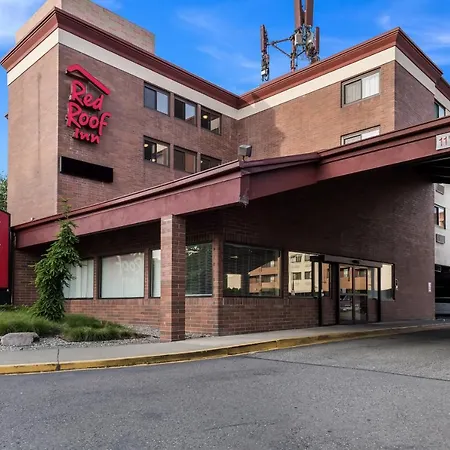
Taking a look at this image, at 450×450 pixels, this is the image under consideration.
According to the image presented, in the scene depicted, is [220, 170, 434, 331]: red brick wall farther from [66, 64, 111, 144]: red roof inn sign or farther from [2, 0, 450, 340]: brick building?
[66, 64, 111, 144]: red roof inn sign

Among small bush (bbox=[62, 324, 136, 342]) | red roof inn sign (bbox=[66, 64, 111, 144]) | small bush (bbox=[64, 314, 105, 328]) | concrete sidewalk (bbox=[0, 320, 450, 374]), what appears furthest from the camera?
red roof inn sign (bbox=[66, 64, 111, 144])

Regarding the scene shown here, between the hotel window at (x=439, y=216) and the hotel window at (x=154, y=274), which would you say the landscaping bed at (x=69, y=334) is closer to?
the hotel window at (x=154, y=274)

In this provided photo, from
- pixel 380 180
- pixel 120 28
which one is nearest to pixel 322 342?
pixel 380 180

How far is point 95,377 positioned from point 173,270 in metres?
4.66

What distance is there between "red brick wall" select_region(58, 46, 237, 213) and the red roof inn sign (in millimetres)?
223

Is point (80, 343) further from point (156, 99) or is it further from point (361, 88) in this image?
point (361, 88)

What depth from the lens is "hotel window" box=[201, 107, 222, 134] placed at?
2648 cm

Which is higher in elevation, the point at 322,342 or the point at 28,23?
the point at 28,23

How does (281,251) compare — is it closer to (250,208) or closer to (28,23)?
(250,208)

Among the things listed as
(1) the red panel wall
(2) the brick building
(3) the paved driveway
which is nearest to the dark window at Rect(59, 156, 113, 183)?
(2) the brick building

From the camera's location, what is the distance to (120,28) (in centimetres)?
2522

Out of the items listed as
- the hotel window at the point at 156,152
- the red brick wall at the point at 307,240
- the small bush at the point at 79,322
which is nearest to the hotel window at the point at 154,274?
the red brick wall at the point at 307,240

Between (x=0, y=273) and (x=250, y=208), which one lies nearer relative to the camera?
(x=250, y=208)

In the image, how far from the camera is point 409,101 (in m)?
21.8
